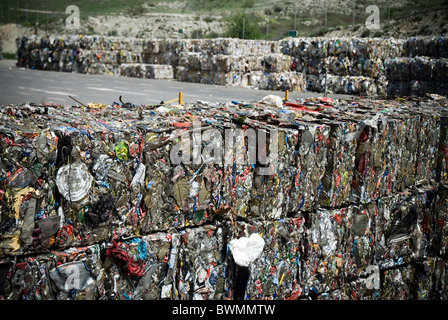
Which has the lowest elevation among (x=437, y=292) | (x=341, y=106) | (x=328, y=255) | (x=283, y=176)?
(x=437, y=292)

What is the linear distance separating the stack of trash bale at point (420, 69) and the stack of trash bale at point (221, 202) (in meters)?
15.6

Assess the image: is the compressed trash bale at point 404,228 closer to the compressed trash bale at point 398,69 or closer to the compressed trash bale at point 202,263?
the compressed trash bale at point 202,263

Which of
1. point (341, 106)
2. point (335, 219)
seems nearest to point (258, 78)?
point (341, 106)

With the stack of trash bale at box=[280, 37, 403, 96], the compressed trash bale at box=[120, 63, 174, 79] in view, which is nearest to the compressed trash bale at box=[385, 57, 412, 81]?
the stack of trash bale at box=[280, 37, 403, 96]

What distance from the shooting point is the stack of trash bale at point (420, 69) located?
20.3 meters

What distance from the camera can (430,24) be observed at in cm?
4125

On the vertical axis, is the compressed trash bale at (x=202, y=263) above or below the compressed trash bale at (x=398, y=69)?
below

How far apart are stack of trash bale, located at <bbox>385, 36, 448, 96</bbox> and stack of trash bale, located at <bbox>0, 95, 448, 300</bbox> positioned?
51.3 feet

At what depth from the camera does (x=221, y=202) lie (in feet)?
14.6

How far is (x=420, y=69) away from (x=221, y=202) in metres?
19.0

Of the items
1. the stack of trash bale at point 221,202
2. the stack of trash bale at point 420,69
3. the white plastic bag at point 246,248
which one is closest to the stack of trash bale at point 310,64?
the stack of trash bale at point 420,69

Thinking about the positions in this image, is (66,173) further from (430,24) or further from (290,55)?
(430,24)

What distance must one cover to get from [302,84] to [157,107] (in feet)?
70.0

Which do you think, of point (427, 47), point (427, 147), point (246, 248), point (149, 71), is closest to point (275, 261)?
point (246, 248)
